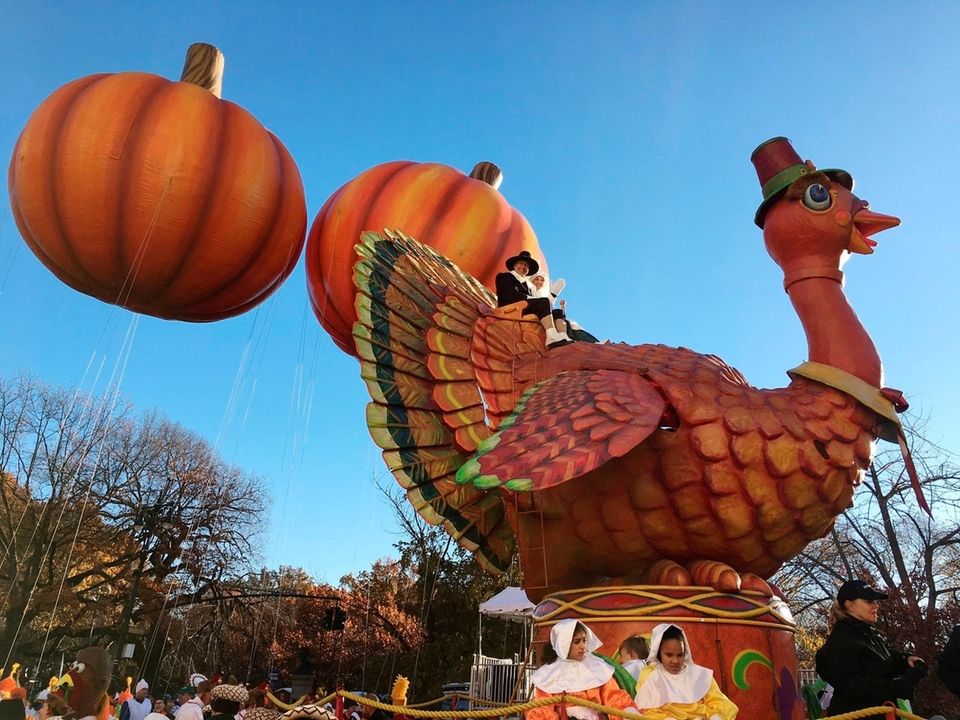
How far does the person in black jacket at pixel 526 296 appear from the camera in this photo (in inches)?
234

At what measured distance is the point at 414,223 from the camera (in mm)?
7840

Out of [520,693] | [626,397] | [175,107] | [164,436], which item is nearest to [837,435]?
[626,397]

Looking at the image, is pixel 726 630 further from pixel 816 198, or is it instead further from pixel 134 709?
pixel 134 709

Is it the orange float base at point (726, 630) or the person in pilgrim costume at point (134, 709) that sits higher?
the orange float base at point (726, 630)

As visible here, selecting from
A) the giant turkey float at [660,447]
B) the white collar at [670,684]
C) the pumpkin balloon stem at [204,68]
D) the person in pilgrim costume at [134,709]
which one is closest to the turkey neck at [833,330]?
the giant turkey float at [660,447]

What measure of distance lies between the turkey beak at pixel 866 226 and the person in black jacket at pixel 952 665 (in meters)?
2.65

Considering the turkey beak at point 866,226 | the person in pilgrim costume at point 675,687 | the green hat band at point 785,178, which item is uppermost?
the green hat band at point 785,178

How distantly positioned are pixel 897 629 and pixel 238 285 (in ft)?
45.1

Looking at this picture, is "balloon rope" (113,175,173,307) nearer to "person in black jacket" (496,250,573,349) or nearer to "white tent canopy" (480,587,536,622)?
"person in black jacket" (496,250,573,349)

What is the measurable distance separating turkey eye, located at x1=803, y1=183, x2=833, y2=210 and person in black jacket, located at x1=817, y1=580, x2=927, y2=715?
266 centimetres

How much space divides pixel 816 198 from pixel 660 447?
2255 mm

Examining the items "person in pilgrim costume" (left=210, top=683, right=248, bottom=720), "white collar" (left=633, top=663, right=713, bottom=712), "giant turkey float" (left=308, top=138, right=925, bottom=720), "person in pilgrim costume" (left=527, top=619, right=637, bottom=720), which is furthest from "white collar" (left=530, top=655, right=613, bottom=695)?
"person in pilgrim costume" (left=210, top=683, right=248, bottom=720)

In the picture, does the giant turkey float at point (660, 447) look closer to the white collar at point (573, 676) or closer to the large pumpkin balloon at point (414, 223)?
the white collar at point (573, 676)

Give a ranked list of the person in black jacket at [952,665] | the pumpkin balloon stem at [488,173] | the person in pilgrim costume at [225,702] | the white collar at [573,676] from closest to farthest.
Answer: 1. the white collar at [573,676]
2. the person in pilgrim costume at [225,702]
3. the person in black jacket at [952,665]
4. the pumpkin balloon stem at [488,173]
